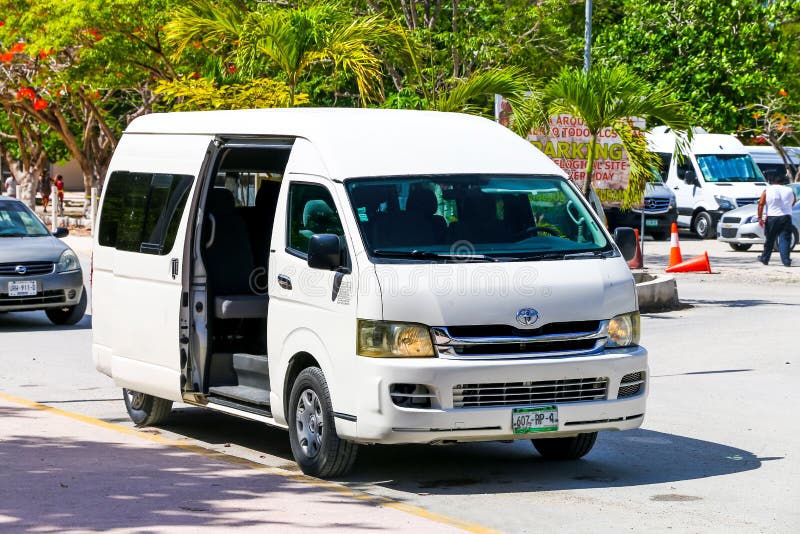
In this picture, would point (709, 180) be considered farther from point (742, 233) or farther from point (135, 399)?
point (135, 399)

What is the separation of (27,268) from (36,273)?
0.41ft

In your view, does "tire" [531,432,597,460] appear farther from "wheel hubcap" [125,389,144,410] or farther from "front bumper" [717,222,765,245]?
"front bumper" [717,222,765,245]

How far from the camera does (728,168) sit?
37.8m

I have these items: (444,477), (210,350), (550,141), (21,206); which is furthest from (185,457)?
(550,141)

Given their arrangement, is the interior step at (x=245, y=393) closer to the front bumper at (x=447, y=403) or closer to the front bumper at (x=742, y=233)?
the front bumper at (x=447, y=403)

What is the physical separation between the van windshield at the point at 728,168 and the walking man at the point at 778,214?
31.5 feet

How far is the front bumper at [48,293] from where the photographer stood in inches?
690

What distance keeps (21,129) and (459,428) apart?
43112 millimetres

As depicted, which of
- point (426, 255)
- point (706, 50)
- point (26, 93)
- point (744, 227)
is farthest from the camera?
point (706, 50)

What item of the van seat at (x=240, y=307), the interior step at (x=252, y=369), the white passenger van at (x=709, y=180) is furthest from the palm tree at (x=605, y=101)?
the white passenger van at (x=709, y=180)

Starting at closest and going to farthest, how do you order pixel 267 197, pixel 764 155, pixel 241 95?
1. pixel 267 197
2. pixel 241 95
3. pixel 764 155

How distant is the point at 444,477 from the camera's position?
915 centimetres

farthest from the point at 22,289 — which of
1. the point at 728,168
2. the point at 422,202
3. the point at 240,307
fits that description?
the point at 728,168

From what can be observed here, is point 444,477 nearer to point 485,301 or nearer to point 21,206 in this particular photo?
point 485,301
